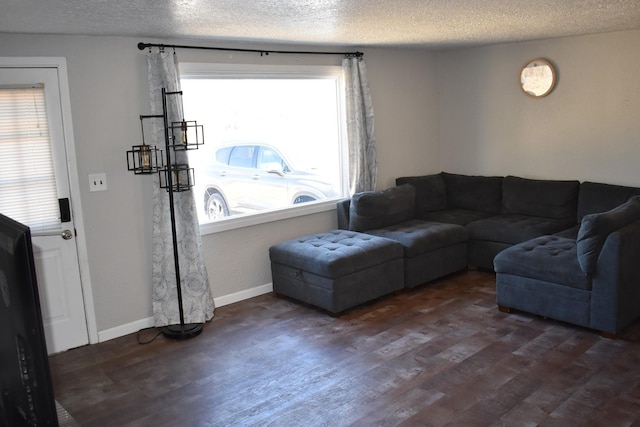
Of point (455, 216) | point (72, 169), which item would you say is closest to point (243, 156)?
point (72, 169)

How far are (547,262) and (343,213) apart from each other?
Result: 6.56 ft

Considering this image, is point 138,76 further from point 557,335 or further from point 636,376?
point 636,376

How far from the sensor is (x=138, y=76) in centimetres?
412

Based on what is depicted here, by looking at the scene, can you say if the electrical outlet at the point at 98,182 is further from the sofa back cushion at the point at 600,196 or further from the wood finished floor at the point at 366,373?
A: the sofa back cushion at the point at 600,196

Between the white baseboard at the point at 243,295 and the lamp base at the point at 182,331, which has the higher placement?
the white baseboard at the point at 243,295

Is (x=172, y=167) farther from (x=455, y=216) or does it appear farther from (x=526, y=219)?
(x=526, y=219)

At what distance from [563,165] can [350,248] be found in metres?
2.44

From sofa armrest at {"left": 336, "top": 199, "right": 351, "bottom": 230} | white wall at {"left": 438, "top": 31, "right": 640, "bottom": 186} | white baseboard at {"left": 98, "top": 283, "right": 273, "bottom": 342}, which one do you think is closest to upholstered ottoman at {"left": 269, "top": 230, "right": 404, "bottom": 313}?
white baseboard at {"left": 98, "top": 283, "right": 273, "bottom": 342}

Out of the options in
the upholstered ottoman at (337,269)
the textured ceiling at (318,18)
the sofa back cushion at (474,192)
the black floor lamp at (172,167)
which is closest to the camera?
the textured ceiling at (318,18)

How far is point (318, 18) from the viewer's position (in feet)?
11.9

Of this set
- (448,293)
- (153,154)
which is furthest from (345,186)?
(153,154)

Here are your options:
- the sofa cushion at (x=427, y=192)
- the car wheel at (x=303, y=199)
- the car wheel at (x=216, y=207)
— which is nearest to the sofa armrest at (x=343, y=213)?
the car wheel at (x=303, y=199)

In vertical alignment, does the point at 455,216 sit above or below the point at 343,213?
below

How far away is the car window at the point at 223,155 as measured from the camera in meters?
4.76
